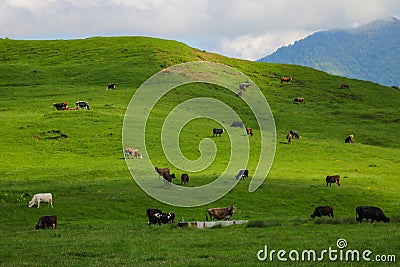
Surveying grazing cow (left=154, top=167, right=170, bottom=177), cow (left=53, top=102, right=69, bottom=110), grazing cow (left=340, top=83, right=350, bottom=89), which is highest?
grazing cow (left=340, top=83, right=350, bottom=89)

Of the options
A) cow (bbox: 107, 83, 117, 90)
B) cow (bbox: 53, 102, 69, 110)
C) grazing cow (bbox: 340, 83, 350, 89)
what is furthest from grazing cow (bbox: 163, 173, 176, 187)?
grazing cow (bbox: 340, 83, 350, 89)

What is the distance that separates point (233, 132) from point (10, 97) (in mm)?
32174

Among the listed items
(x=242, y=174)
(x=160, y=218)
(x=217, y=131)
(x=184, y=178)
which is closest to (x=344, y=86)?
(x=217, y=131)

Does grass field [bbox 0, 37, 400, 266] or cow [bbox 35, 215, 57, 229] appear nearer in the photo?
grass field [bbox 0, 37, 400, 266]

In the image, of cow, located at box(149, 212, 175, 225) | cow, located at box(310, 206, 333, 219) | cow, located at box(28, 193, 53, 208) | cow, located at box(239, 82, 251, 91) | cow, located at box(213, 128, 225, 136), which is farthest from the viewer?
cow, located at box(239, 82, 251, 91)

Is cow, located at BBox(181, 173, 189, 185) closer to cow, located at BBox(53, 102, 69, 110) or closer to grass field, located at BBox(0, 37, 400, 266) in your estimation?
grass field, located at BBox(0, 37, 400, 266)

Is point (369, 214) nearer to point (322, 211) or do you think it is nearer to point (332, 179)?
point (322, 211)

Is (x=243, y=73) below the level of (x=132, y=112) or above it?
above

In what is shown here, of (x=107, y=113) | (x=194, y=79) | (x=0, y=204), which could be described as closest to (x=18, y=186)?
(x=0, y=204)

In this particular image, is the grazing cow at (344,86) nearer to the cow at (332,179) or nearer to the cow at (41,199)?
the cow at (332,179)

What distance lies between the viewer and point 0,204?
31.9 metres

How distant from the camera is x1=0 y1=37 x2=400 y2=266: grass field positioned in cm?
1997

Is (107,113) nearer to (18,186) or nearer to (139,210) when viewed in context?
(18,186)

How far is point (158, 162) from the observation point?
158 ft
